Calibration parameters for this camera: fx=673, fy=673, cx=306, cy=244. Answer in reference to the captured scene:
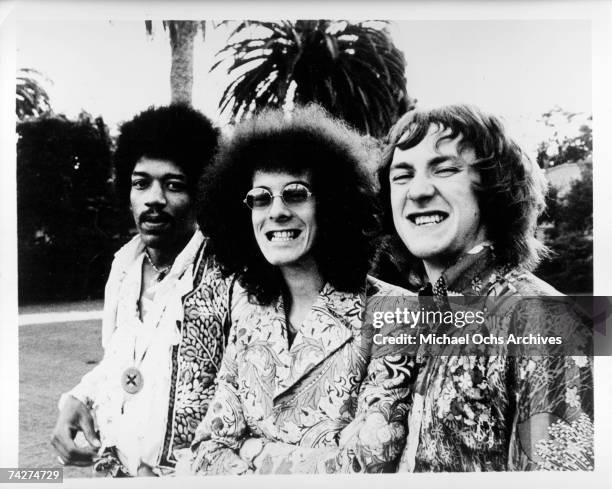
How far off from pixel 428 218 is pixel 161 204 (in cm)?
138

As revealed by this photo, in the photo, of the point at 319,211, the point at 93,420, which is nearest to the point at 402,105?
the point at 319,211


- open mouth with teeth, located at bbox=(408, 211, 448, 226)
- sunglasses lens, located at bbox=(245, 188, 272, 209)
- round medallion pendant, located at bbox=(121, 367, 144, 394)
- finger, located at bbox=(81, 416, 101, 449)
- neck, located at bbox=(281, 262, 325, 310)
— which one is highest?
sunglasses lens, located at bbox=(245, 188, 272, 209)

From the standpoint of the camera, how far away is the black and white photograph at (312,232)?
3.39 meters

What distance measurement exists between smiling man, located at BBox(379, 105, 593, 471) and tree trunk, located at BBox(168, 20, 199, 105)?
3.51 ft

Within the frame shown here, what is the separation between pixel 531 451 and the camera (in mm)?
3459

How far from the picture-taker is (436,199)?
3.37 meters

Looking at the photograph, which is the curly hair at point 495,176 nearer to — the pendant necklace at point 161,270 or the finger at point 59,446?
the pendant necklace at point 161,270

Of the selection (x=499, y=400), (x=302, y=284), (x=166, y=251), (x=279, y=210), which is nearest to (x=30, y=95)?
(x=166, y=251)

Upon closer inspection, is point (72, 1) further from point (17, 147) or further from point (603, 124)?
point (603, 124)

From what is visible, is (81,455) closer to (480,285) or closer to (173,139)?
(173,139)

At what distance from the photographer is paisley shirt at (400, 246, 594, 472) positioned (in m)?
3.38

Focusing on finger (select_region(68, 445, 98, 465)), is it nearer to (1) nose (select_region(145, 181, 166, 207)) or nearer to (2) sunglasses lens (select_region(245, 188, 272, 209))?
(1) nose (select_region(145, 181, 166, 207))

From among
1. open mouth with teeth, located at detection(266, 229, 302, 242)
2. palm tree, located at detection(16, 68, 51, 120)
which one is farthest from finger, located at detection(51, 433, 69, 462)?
palm tree, located at detection(16, 68, 51, 120)

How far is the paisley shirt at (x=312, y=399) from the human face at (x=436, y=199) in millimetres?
A: 302
